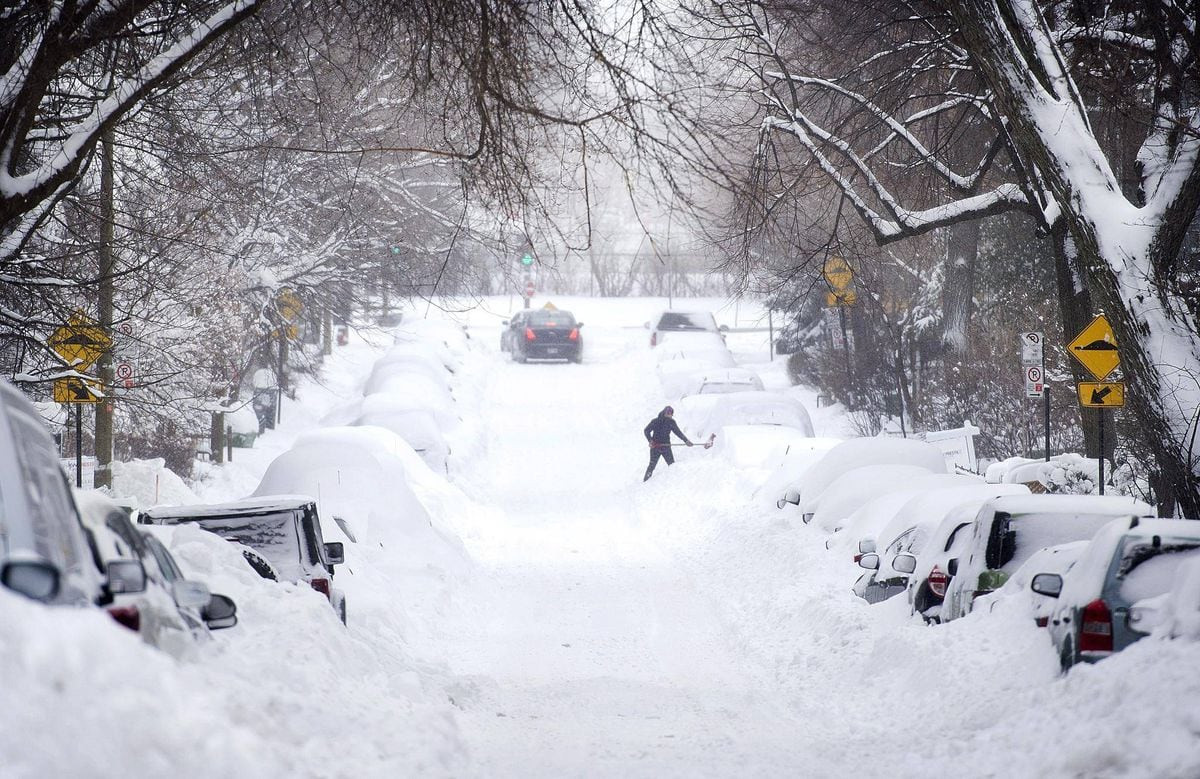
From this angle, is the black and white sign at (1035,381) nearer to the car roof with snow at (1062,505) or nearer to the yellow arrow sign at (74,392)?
the car roof with snow at (1062,505)

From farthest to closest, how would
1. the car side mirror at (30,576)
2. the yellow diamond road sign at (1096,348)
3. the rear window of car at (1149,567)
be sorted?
the yellow diamond road sign at (1096,348) < the rear window of car at (1149,567) < the car side mirror at (30,576)

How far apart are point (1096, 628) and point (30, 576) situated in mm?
5570

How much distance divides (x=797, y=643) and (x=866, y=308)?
21761 millimetres

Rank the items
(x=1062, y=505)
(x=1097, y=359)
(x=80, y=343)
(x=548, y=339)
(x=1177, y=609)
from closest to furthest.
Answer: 1. (x=1177, y=609)
2. (x=1062, y=505)
3. (x=80, y=343)
4. (x=1097, y=359)
5. (x=548, y=339)

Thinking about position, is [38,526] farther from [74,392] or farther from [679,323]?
[679,323]

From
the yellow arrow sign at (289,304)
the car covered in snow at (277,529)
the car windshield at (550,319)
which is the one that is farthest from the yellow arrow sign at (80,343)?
the car windshield at (550,319)

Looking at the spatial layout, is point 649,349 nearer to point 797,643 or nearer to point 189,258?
point 189,258

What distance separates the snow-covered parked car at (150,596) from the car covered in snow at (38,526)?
0.11 m

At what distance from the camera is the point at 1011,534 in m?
10.2

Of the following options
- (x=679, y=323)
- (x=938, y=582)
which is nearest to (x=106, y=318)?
(x=938, y=582)

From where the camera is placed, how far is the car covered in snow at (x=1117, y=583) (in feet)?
23.9

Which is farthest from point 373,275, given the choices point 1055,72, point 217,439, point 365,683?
point 365,683

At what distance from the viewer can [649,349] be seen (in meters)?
49.9

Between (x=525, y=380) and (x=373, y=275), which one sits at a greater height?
(x=373, y=275)
